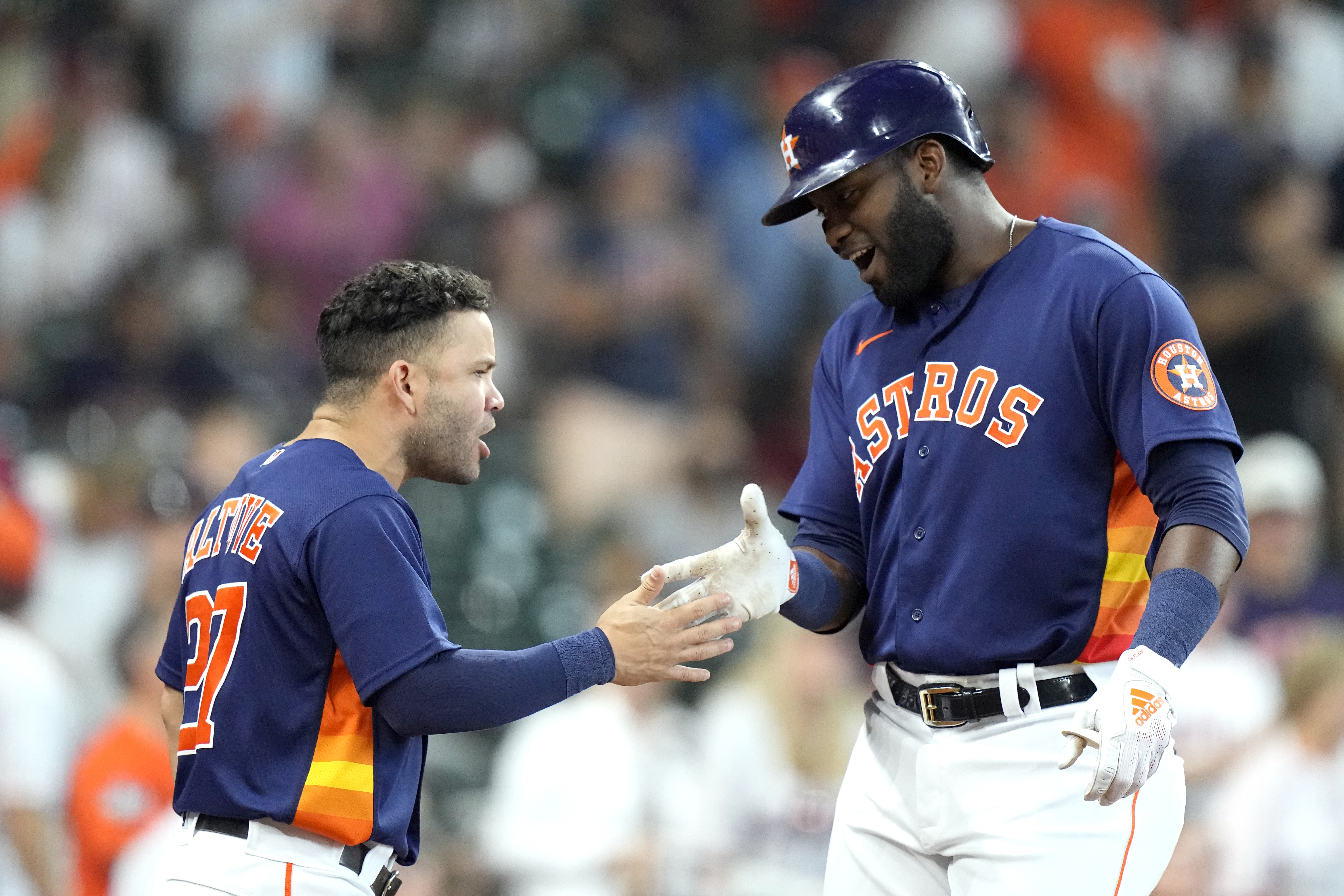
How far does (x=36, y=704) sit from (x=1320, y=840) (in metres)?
5.09

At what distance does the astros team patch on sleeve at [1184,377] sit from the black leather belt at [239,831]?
1.84 m

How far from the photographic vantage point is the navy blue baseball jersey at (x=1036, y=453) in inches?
121

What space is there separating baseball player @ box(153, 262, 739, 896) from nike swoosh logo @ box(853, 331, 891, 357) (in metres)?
0.75

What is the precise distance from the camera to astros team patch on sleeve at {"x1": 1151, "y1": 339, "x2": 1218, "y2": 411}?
2.97m

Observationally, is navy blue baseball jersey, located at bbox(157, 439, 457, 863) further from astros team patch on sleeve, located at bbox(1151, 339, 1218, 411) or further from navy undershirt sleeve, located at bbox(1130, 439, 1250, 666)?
astros team patch on sleeve, located at bbox(1151, 339, 1218, 411)

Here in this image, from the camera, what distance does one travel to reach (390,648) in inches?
115

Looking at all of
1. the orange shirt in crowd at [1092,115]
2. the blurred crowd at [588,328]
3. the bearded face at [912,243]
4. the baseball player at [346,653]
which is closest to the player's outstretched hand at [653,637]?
the baseball player at [346,653]

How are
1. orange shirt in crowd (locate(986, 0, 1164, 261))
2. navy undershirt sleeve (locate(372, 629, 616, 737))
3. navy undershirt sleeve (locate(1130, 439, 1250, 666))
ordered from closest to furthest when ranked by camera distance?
1. navy undershirt sleeve (locate(1130, 439, 1250, 666))
2. navy undershirt sleeve (locate(372, 629, 616, 737))
3. orange shirt in crowd (locate(986, 0, 1164, 261))

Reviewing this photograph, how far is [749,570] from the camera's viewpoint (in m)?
3.35

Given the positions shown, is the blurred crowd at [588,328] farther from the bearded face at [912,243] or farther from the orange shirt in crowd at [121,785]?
the bearded face at [912,243]

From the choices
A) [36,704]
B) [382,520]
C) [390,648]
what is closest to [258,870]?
Result: [390,648]

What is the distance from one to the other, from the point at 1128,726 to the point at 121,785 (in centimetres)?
416

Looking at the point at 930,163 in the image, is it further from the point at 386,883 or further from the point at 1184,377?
the point at 386,883

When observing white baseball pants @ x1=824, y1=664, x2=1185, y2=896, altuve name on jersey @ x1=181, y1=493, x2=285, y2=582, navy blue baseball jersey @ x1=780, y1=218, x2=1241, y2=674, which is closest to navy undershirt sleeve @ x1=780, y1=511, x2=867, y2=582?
navy blue baseball jersey @ x1=780, y1=218, x2=1241, y2=674
